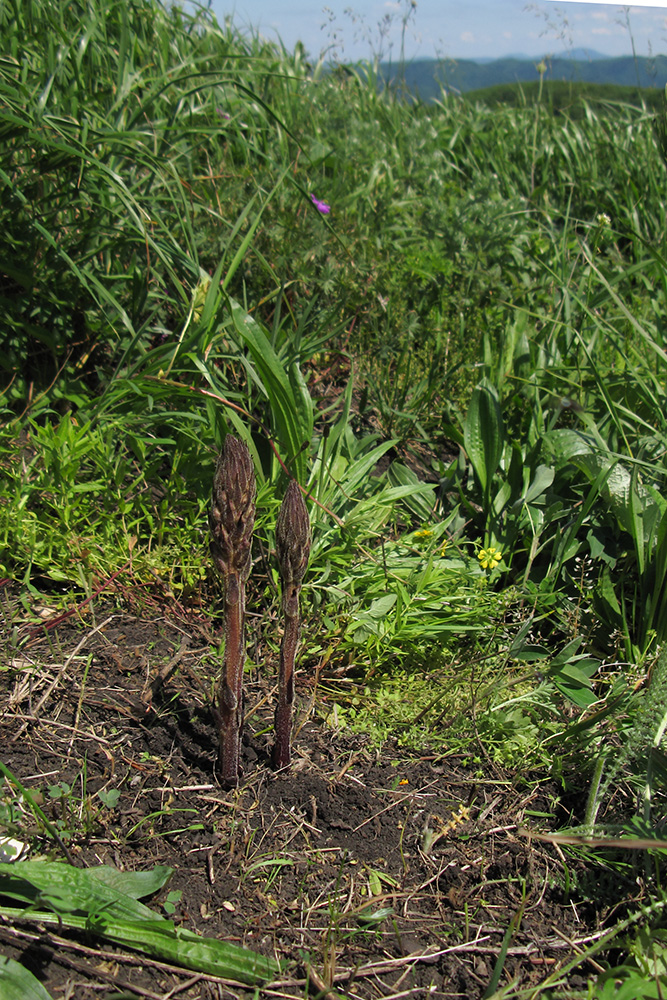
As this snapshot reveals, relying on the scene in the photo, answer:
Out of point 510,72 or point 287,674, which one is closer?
point 287,674

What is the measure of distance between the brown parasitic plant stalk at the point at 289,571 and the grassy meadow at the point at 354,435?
0.94 ft

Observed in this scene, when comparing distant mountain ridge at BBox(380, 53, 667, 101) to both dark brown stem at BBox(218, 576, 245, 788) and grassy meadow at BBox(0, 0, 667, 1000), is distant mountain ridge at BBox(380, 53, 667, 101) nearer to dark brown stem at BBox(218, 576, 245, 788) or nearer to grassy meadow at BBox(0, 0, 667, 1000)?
grassy meadow at BBox(0, 0, 667, 1000)

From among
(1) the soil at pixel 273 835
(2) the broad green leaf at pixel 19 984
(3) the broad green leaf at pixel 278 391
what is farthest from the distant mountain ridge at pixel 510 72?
(2) the broad green leaf at pixel 19 984

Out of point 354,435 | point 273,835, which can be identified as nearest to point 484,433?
point 354,435

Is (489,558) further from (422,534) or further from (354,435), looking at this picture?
(354,435)

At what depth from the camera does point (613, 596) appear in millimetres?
2031

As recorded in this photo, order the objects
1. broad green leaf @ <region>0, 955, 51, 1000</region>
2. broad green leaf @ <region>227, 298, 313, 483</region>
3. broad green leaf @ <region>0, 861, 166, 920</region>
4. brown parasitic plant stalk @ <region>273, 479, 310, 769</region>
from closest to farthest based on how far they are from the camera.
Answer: broad green leaf @ <region>0, 955, 51, 1000</region>, broad green leaf @ <region>0, 861, 166, 920</region>, brown parasitic plant stalk @ <region>273, 479, 310, 769</region>, broad green leaf @ <region>227, 298, 313, 483</region>

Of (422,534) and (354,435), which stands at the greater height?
(354,435)

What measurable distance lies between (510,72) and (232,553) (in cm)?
511

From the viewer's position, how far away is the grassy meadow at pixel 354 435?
178 centimetres

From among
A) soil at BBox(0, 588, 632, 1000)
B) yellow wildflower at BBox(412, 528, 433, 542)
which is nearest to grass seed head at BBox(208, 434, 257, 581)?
soil at BBox(0, 588, 632, 1000)

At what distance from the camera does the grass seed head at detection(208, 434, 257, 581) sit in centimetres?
130

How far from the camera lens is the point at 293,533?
1.34 m

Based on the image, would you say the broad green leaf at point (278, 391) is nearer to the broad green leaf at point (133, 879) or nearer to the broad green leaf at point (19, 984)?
the broad green leaf at point (133, 879)
